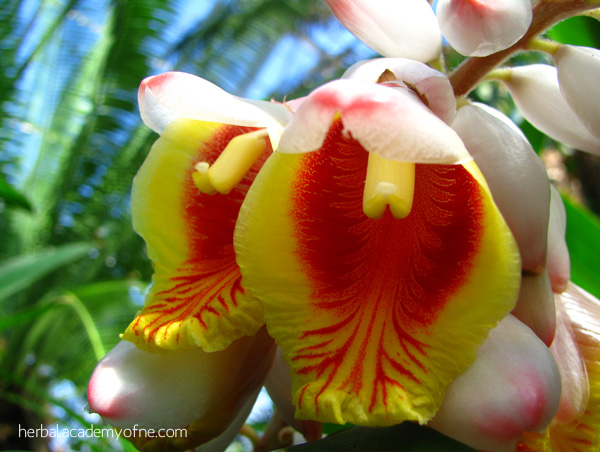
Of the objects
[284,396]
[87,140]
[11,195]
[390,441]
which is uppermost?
[390,441]

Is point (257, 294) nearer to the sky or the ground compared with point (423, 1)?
nearer to the ground

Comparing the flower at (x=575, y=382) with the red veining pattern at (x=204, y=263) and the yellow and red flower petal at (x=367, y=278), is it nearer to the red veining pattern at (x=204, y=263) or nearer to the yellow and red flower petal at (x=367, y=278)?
the yellow and red flower petal at (x=367, y=278)

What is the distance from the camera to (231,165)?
43 cm

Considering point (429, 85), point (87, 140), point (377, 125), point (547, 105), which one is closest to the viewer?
point (377, 125)

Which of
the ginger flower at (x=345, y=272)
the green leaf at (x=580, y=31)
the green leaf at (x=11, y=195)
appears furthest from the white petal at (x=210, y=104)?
the green leaf at (x=11, y=195)

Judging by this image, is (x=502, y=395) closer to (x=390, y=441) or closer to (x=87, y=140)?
(x=390, y=441)

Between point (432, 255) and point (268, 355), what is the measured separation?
0.16 metres

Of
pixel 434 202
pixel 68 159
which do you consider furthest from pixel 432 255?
pixel 68 159

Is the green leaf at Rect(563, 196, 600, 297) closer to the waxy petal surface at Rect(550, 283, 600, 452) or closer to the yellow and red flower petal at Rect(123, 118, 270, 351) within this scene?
the waxy petal surface at Rect(550, 283, 600, 452)

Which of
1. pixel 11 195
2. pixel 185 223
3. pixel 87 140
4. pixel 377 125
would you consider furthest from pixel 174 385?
pixel 87 140

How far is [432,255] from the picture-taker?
40 centimetres

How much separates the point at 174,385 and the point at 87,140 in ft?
10.4

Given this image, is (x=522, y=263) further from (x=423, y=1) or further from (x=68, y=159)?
(x=68, y=159)

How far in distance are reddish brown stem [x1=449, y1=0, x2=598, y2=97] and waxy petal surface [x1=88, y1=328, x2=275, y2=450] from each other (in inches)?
10.4
